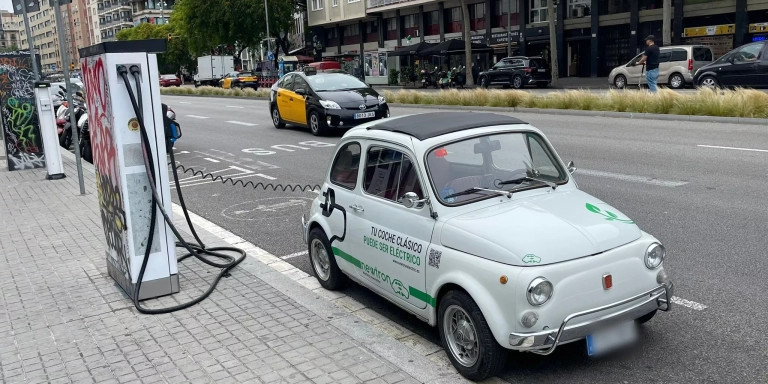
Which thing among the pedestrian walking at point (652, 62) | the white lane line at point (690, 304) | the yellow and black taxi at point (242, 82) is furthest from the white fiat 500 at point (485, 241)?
the yellow and black taxi at point (242, 82)

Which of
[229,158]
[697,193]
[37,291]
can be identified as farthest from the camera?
[229,158]

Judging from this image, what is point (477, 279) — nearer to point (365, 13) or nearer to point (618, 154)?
point (618, 154)

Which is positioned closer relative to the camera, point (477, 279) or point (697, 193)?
point (477, 279)

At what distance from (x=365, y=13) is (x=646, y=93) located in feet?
148

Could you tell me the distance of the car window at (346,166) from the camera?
585cm

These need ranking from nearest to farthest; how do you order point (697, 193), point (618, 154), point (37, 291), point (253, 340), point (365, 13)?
1. point (253, 340)
2. point (37, 291)
3. point (697, 193)
4. point (618, 154)
5. point (365, 13)

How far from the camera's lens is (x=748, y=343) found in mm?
4734

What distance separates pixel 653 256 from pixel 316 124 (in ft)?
47.0

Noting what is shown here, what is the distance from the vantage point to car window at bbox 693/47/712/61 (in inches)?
1153

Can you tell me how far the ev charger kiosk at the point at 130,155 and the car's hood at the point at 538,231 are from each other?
2774 millimetres

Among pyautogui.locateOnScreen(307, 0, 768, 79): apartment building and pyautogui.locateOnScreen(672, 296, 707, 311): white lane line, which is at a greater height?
pyautogui.locateOnScreen(307, 0, 768, 79): apartment building

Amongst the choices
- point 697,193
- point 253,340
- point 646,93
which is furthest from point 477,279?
point 646,93

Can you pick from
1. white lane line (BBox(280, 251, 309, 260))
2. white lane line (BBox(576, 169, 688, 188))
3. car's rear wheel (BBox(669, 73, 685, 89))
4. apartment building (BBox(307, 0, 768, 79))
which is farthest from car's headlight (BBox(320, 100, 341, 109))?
apartment building (BBox(307, 0, 768, 79))

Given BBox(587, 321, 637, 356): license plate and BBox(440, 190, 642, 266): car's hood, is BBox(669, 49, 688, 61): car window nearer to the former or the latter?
BBox(440, 190, 642, 266): car's hood
